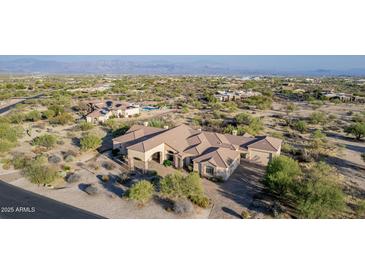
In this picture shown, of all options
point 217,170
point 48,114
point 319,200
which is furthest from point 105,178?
point 48,114

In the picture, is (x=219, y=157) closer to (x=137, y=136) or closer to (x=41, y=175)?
(x=137, y=136)

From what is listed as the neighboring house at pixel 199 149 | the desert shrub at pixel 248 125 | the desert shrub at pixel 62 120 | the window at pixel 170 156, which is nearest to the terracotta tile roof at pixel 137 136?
the neighboring house at pixel 199 149

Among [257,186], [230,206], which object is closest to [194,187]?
[230,206]

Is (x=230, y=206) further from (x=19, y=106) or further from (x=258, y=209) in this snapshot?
(x=19, y=106)

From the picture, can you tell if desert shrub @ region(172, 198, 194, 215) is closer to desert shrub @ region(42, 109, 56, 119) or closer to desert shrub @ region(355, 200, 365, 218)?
desert shrub @ region(355, 200, 365, 218)

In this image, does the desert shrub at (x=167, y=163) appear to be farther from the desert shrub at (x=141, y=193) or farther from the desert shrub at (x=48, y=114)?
the desert shrub at (x=48, y=114)

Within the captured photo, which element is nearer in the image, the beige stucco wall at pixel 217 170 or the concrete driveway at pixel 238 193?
the concrete driveway at pixel 238 193

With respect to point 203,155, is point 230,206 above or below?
below
